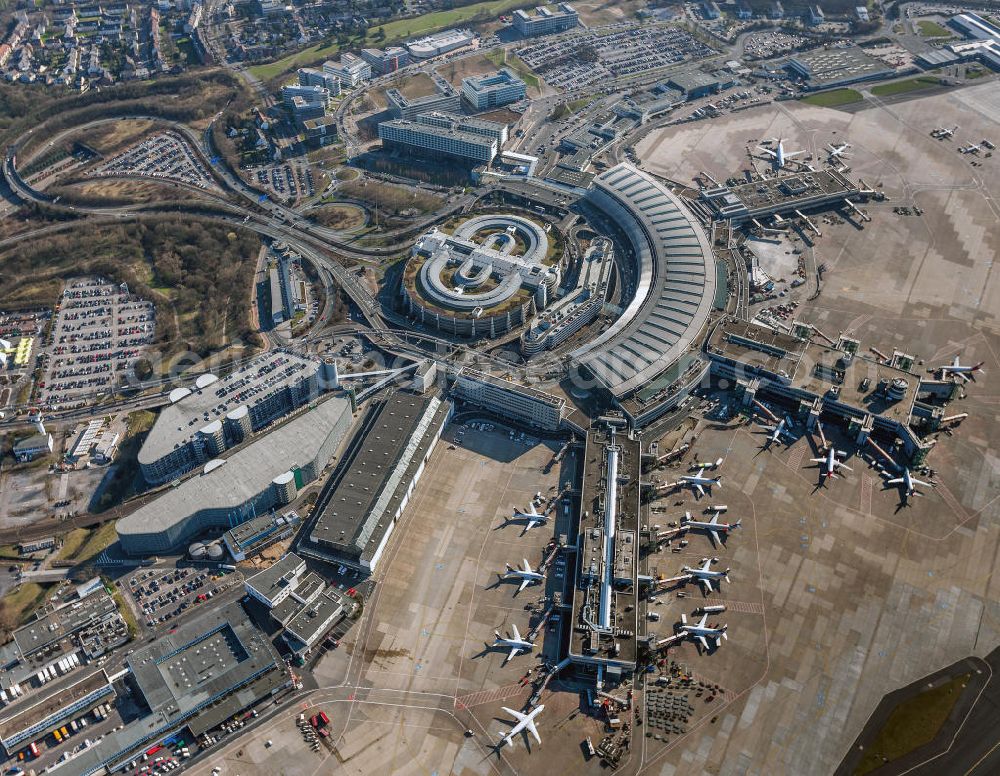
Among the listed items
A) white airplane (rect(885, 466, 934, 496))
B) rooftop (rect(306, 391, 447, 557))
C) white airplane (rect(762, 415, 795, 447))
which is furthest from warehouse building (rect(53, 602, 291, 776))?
white airplane (rect(885, 466, 934, 496))

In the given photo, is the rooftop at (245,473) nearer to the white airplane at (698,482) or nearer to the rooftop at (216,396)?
the rooftop at (216,396)

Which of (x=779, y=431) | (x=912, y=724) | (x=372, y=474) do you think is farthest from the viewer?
(x=779, y=431)

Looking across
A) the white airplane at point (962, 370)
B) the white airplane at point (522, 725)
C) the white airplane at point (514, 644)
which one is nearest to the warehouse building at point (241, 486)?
the white airplane at point (514, 644)

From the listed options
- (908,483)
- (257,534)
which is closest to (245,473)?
(257,534)

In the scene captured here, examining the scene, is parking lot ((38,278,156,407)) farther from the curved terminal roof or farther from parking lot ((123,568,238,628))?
the curved terminal roof

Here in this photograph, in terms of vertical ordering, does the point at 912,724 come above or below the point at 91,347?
below

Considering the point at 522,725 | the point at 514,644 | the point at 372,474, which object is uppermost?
the point at 372,474

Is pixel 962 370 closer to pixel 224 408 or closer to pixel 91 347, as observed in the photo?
pixel 224 408
